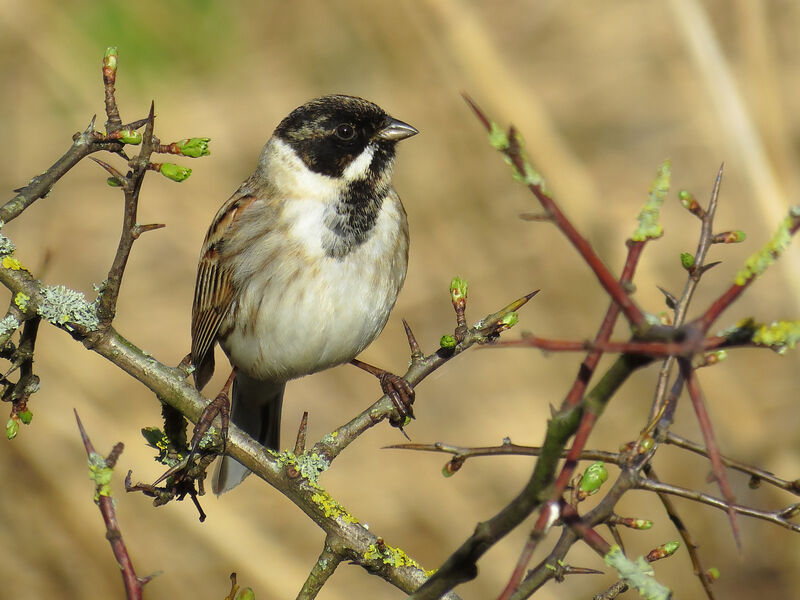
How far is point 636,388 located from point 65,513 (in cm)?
245

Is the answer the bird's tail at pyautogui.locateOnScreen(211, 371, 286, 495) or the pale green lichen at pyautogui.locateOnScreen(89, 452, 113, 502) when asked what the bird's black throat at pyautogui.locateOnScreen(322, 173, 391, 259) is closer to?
the bird's tail at pyautogui.locateOnScreen(211, 371, 286, 495)

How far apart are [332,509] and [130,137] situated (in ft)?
2.15

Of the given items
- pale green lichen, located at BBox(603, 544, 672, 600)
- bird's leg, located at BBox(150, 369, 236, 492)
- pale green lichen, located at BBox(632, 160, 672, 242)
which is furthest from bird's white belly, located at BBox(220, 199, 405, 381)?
Result: pale green lichen, located at BBox(632, 160, 672, 242)

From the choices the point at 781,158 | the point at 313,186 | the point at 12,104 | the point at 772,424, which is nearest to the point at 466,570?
the point at 313,186

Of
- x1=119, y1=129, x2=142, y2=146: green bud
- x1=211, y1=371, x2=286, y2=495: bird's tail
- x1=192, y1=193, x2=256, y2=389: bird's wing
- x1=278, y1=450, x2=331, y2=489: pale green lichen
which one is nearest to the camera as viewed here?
x1=119, y1=129, x2=142, y2=146: green bud

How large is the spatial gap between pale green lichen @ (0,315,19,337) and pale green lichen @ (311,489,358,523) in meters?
0.54

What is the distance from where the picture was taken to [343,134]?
99.0 inches

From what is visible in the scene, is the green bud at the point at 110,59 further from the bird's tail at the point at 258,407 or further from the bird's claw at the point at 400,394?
the bird's tail at the point at 258,407

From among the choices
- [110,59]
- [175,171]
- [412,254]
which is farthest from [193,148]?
[412,254]

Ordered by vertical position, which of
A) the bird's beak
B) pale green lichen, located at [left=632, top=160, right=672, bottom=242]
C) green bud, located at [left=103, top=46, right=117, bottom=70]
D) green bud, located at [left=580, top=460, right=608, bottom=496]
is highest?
the bird's beak

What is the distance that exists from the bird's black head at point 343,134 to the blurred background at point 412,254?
1145 millimetres

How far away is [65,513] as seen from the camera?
3.75 meters

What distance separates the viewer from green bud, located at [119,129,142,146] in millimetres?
1413

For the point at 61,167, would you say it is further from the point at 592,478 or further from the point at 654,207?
the point at 654,207
